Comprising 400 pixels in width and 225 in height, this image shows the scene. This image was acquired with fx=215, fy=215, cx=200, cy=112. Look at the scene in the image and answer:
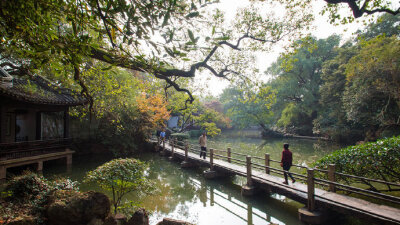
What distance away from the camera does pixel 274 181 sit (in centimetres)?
652

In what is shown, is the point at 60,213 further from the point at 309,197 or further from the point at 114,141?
the point at 114,141

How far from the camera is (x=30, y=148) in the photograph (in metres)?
9.60

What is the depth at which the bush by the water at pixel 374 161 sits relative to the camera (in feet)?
17.9

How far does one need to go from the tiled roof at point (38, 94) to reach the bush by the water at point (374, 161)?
8974 mm

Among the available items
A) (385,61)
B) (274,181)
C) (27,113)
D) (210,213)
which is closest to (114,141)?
(27,113)

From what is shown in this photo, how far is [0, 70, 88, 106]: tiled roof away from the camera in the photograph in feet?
26.7

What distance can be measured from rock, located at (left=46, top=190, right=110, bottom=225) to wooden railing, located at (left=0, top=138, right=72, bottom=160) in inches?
257

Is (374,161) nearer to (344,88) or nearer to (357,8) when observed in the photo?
(357,8)

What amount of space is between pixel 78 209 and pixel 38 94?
849 centimetres

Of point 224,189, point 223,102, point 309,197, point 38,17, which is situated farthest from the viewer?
point 223,102

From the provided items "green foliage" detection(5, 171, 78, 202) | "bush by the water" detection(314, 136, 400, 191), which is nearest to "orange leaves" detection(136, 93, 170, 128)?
"green foliage" detection(5, 171, 78, 202)

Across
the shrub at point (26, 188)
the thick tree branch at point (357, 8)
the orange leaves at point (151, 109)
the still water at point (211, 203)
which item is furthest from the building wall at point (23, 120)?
the thick tree branch at point (357, 8)

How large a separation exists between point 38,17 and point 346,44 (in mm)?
28730

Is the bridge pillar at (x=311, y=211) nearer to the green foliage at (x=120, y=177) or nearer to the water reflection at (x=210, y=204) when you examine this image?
the water reflection at (x=210, y=204)
